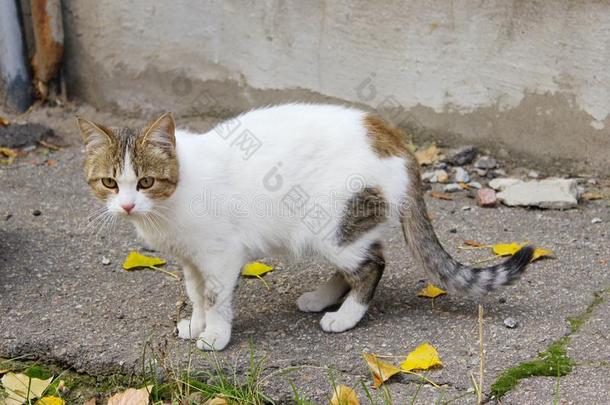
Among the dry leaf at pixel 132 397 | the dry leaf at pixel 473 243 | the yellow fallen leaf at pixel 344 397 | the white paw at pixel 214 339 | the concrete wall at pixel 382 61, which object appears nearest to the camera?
the yellow fallen leaf at pixel 344 397

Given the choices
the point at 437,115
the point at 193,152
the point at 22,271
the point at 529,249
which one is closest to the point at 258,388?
the point at 193,152

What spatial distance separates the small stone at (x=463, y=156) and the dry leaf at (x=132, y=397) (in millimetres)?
2844

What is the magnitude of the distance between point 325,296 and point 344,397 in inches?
36.7

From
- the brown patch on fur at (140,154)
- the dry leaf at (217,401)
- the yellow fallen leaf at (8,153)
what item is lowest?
the yellow fallen leaf at (8,153)

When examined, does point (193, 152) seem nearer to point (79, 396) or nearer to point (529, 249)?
point (79, 396)

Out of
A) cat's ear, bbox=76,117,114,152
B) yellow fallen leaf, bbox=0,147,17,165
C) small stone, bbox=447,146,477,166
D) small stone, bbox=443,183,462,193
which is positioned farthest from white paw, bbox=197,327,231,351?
yellow fallen leaf, bbox=0,147,17,165

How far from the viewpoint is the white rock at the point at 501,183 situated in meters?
5.38

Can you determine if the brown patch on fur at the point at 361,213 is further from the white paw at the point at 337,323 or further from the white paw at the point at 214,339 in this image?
the white paw at the point at 214,339

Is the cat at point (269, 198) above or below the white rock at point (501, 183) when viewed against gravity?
above

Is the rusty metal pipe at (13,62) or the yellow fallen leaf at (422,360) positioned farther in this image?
the rusty metal pipe at (13,62)

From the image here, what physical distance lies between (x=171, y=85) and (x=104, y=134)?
2.81 metres

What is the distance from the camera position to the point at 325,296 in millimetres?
4160

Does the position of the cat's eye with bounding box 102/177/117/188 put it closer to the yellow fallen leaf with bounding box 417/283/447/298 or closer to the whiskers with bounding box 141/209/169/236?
the whiskers with bounding box 141/209/169/236

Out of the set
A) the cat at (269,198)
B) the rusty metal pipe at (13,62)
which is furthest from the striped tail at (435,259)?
the rusty metal pipe at (13,62)
